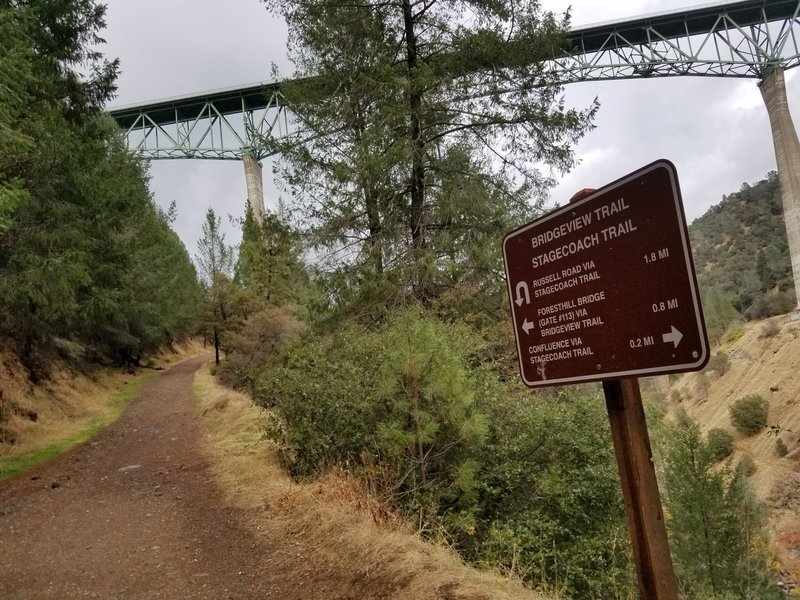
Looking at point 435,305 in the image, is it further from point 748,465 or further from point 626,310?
point 748,465

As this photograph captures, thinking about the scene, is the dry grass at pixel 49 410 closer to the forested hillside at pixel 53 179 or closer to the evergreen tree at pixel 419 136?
the forested hillside at pixel 53 179

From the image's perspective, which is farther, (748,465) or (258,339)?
(748,465)

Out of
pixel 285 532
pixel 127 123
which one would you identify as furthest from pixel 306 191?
pixel 127 123

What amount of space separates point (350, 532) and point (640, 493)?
3.33m

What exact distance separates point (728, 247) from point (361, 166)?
118ft

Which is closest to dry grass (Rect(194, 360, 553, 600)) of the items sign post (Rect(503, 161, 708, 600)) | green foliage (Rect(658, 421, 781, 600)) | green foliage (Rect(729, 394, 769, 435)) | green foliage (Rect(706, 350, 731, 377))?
sign post (Rect(503, 161, 708, 600))

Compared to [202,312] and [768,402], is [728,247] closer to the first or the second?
[768,402]

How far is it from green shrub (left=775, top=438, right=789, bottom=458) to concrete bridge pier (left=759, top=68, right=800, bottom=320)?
311 inches

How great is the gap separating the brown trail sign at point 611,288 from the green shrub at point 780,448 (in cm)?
3553

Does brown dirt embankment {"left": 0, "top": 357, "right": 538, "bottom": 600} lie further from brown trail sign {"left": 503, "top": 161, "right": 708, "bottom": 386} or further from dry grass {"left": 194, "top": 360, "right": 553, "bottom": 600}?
brown trail sign {"left": 503, "top": 161, "right": 708, "bottom": 386}

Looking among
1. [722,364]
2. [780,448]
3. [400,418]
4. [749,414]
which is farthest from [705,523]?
[722,364]

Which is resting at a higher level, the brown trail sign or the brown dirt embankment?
the brown trail sign

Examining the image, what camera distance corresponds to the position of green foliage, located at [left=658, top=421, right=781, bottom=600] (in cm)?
1248

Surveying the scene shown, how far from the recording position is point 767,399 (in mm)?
33250
